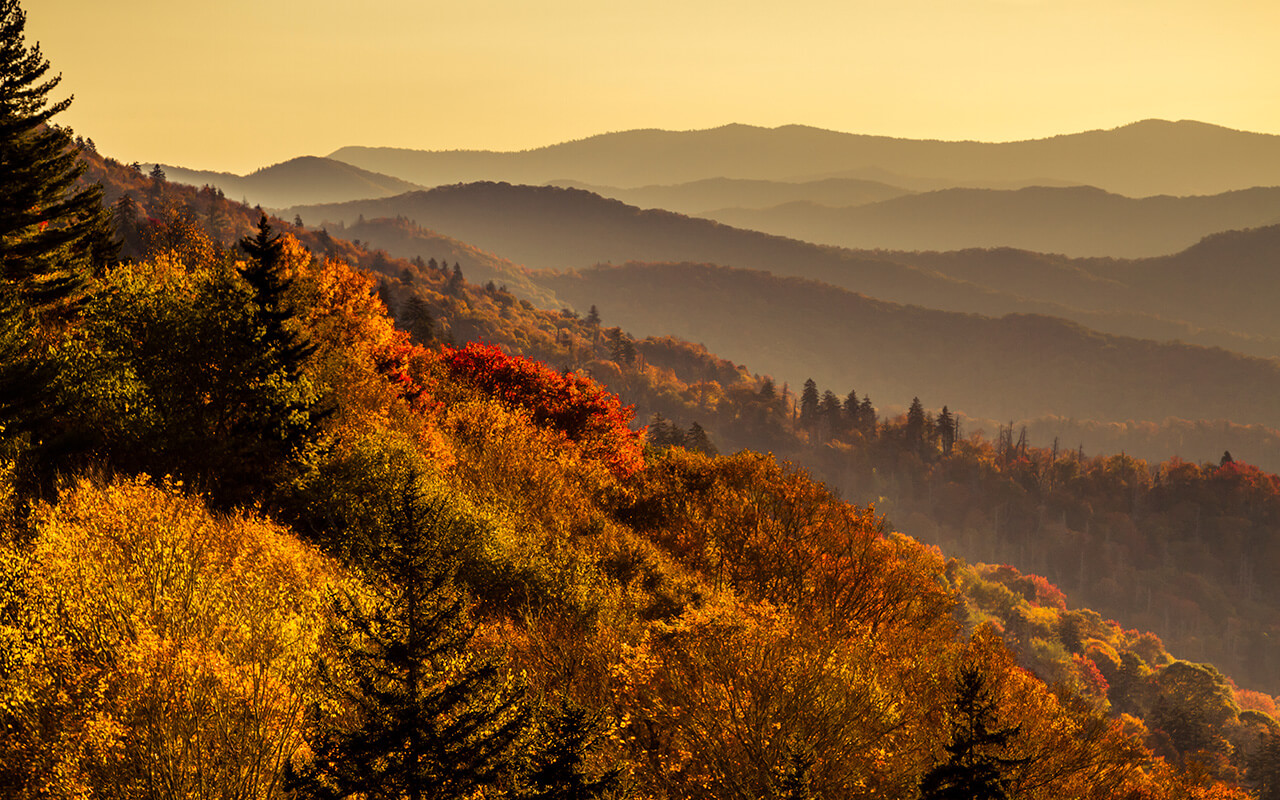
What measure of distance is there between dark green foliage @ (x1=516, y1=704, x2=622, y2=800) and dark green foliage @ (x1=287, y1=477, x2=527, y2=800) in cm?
74

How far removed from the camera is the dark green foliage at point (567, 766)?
1503cm

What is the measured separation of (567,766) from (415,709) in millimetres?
3312

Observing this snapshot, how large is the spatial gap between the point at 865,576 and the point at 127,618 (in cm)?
3716

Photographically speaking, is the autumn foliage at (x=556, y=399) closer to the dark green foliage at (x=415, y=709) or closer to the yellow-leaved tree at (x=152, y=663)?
the yellow-leaved tree at (x=152, y=663)

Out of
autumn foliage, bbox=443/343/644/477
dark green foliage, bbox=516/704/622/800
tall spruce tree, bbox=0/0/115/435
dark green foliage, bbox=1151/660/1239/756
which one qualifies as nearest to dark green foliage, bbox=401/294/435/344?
autumn foliage, bbox=443/343/644/477

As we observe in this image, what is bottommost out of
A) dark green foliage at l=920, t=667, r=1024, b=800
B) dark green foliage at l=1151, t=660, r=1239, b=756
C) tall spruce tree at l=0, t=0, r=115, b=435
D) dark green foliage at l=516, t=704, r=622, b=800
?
dark green foliage at l=1151, t=660, r=1239, b=756

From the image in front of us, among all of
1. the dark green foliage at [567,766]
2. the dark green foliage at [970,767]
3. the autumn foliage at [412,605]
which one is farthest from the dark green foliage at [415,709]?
the dark green foliage at [970,767]

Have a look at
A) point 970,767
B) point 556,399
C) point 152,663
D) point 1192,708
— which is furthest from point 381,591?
point 1192,708

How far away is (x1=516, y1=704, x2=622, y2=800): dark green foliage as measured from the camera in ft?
49.3

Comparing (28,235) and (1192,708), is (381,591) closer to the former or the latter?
(28,235)

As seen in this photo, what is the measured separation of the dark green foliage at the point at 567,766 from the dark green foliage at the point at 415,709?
743 millimetres

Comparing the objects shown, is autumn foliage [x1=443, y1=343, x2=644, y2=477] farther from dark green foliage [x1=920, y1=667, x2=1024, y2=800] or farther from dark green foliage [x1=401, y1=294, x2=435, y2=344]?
dark green foliage [x1=401, y1=294, x2=435, y2=344]

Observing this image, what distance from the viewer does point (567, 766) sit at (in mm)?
15078

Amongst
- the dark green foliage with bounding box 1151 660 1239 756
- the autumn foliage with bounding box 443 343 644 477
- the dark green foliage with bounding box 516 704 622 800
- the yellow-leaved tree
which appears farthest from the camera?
the dark green foliage with bounding box 1151 660 1239 756
